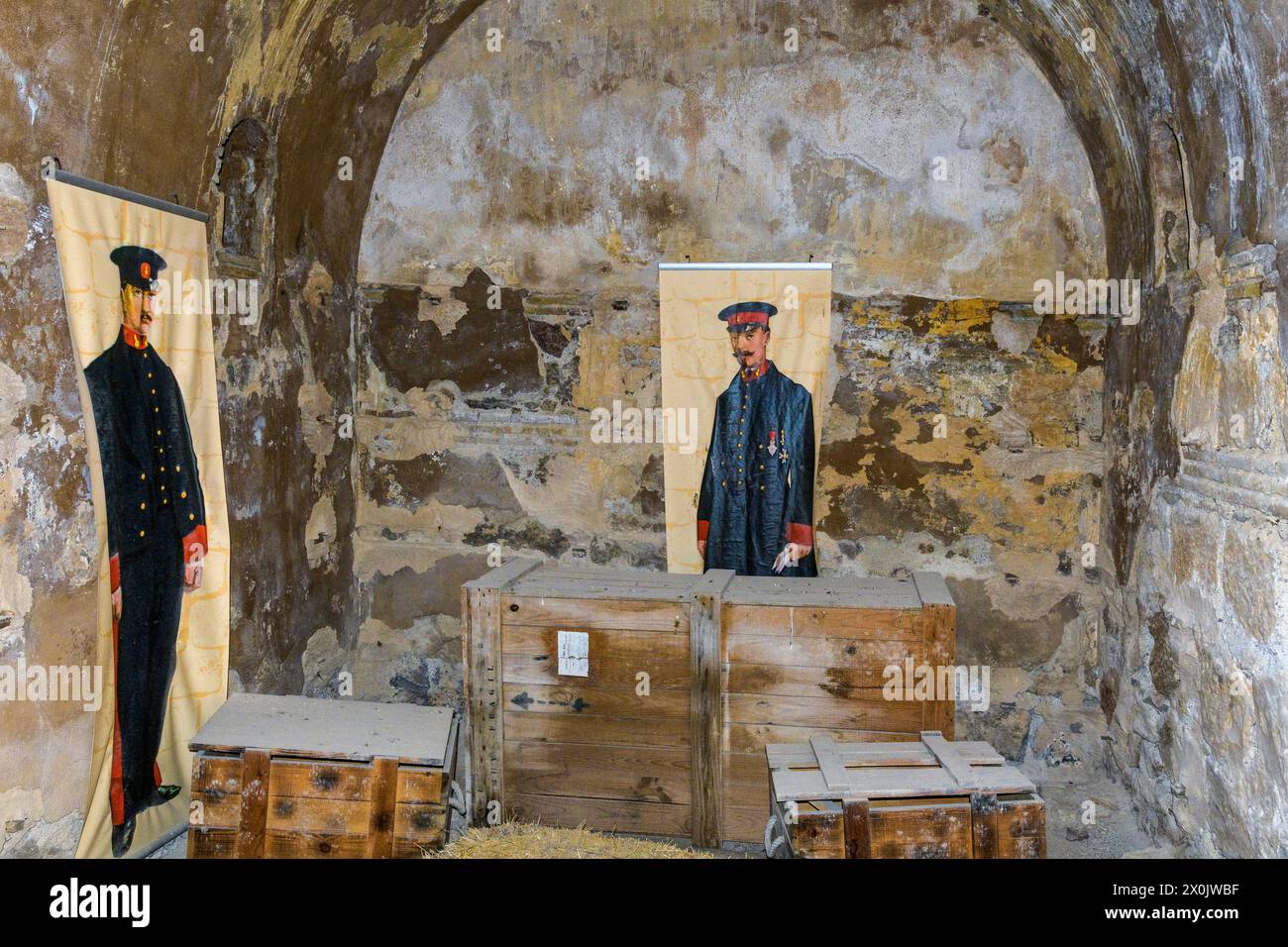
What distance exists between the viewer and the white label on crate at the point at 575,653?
427 centimetres

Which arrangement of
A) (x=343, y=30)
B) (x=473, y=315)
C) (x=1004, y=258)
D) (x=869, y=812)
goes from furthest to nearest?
1. (x=473, y=315)
2. (x=1004, y=258)
3. (x=343, y=30)
4. (x=869, y=812)

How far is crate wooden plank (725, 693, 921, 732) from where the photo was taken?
13.5 feet

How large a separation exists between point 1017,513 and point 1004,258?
4.62 ft

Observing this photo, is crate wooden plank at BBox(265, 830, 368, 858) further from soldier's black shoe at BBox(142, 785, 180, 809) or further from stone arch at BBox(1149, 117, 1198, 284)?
stone arch at BBox(1149, 117, 1198, 284)

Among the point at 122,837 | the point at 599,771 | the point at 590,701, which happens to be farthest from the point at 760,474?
the point at 122,837

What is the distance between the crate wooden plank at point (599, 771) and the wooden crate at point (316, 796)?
2.63 feet

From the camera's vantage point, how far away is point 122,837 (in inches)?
155

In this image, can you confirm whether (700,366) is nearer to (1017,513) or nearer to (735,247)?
(735,247)

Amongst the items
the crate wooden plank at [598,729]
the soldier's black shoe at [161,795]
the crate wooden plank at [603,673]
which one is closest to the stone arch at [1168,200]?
the crate wooden plank at [603,673]

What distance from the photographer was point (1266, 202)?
3314 mm

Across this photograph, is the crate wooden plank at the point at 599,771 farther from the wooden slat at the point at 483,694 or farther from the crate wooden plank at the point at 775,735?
the crate wooden plank at the point at 775,735

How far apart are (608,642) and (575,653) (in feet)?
0.48

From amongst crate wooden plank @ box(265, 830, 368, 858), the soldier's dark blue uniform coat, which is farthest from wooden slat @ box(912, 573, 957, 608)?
crate wooden plank @ box(265, 830, 368, 858)

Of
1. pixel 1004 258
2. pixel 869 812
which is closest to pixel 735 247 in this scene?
pixel 1004 258
